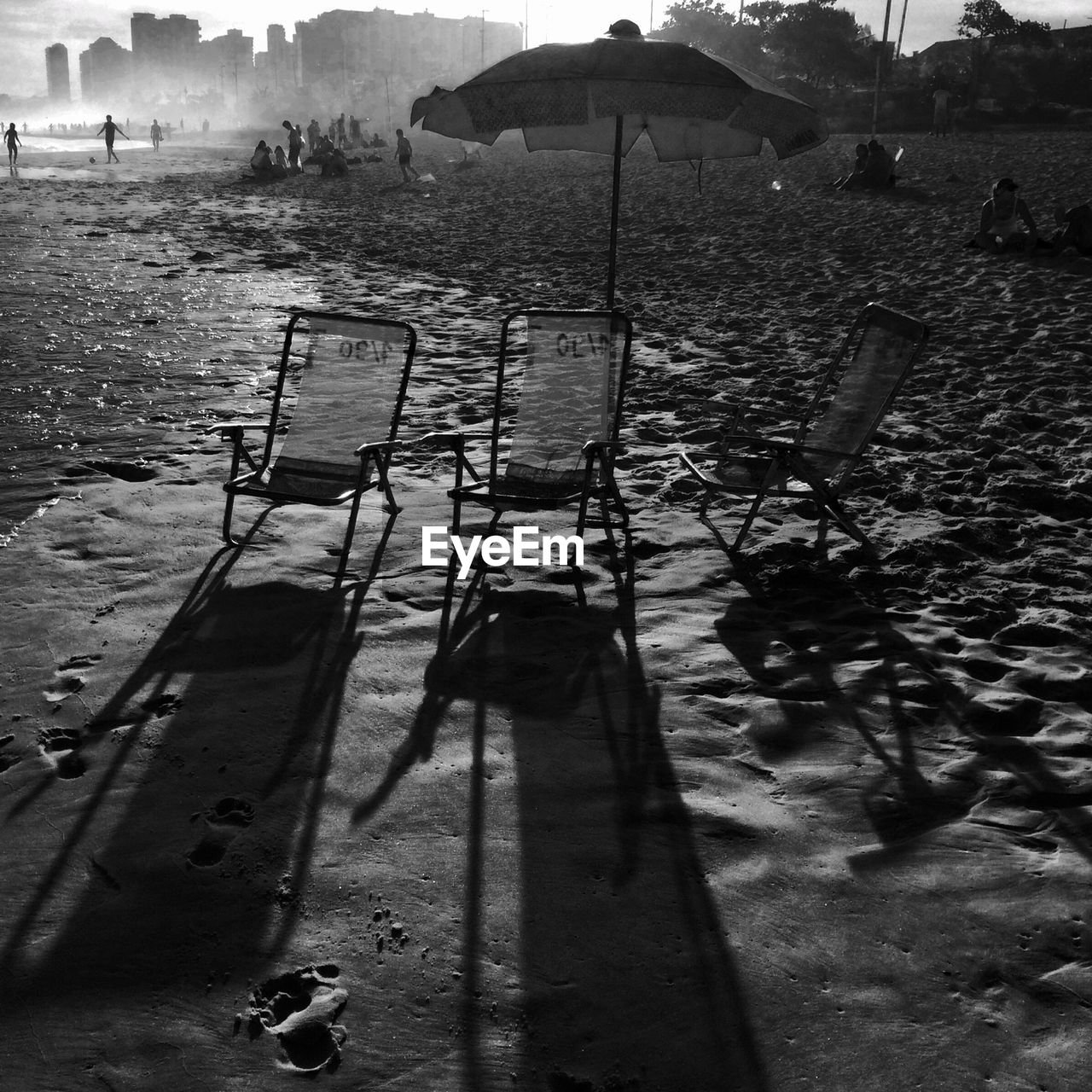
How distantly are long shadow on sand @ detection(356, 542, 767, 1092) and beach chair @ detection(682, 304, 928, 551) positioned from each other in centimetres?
111

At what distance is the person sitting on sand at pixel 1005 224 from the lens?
1212 cm

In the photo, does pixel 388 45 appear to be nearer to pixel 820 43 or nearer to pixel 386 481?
pixel 820 43

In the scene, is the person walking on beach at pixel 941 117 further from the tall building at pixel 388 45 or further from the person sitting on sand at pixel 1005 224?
the tall building at pixel 388 45

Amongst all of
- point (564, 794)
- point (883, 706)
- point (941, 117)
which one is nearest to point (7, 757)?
point (564, 794)

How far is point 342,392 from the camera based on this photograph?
5.60 meters

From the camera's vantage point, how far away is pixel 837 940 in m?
2.68

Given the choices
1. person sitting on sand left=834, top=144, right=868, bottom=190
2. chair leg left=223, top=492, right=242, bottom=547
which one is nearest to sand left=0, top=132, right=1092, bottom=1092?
chair leg left=223, top=492, right=242, bottom=547

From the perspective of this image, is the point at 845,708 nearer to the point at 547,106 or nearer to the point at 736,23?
the point at 547,106

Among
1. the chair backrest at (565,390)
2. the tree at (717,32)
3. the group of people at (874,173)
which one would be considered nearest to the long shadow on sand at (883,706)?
the chair backrest at (565,390)

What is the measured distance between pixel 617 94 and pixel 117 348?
589 cm

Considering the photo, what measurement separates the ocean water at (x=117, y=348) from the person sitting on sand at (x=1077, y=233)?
818cm

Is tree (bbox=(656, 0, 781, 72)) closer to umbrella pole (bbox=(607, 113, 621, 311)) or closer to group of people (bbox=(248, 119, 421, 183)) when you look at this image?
group of people (bbox=(248, 119, 421, 183))

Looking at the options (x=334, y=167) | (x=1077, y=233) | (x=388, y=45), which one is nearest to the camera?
(x=1077, y=233)

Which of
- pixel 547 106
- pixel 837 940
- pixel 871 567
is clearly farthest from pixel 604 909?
pixel 547 106
